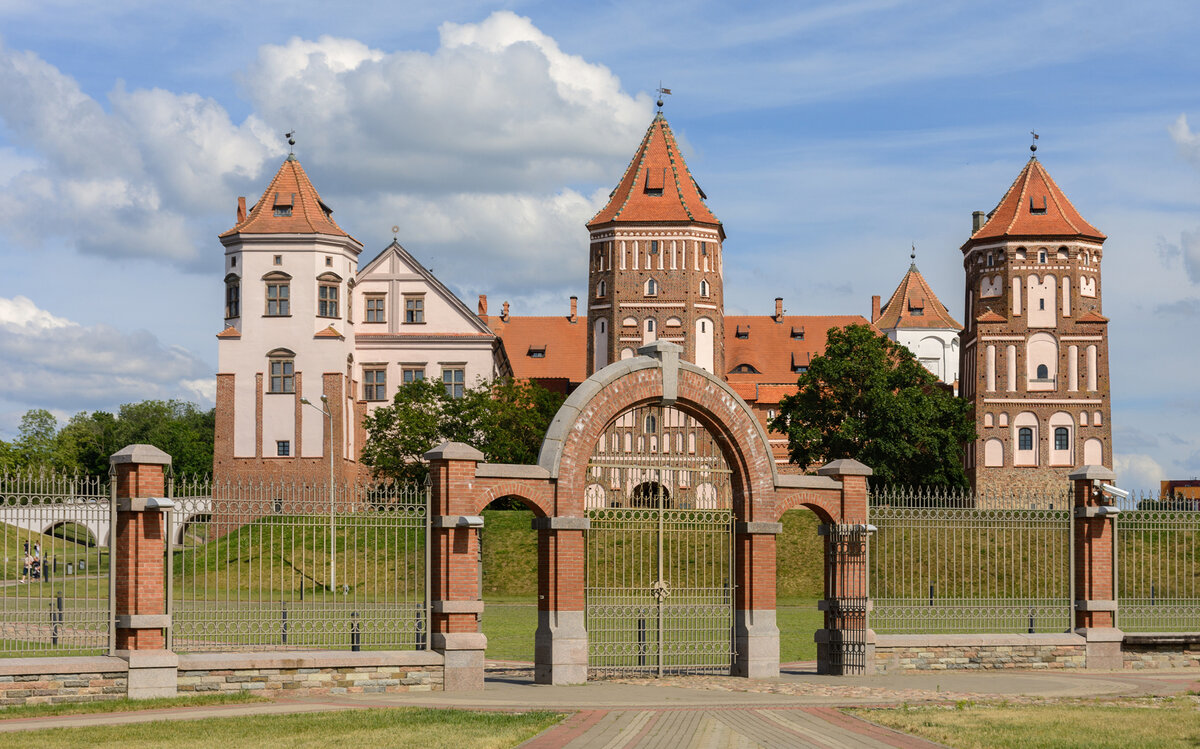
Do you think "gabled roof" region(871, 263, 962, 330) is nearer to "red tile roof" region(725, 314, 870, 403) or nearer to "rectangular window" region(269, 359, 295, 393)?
"red tile roof" region(725, 314, 870, 403)

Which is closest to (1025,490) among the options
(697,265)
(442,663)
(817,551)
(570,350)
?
(697,265)

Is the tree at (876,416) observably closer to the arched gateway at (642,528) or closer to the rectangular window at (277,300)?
the rectangular window at (277,300)

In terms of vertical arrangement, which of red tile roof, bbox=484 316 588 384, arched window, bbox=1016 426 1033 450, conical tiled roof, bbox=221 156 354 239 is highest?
conical tiled roof, bbox=221 156 354 239

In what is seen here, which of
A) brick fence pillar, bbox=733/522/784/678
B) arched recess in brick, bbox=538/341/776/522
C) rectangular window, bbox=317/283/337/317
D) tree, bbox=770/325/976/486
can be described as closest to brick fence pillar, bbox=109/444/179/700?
arched recess in brick, bbox=538/341/776/522

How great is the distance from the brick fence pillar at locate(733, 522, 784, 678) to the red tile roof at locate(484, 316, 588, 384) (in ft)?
226

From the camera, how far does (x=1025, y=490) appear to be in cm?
7425

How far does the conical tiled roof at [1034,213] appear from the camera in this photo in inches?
2918

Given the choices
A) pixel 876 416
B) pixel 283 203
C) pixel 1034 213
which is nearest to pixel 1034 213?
pixel 1034 213

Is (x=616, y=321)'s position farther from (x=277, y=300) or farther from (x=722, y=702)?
(x=722, y=702)

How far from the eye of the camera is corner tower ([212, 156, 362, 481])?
6638 cm

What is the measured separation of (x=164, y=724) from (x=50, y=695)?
254 centimetres

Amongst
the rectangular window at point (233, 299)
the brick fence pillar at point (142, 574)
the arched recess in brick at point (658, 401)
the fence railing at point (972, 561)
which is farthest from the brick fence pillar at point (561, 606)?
the rectangular window at point (233, 299)

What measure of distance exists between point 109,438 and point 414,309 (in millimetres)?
59320

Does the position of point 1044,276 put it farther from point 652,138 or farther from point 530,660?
point 530,660
